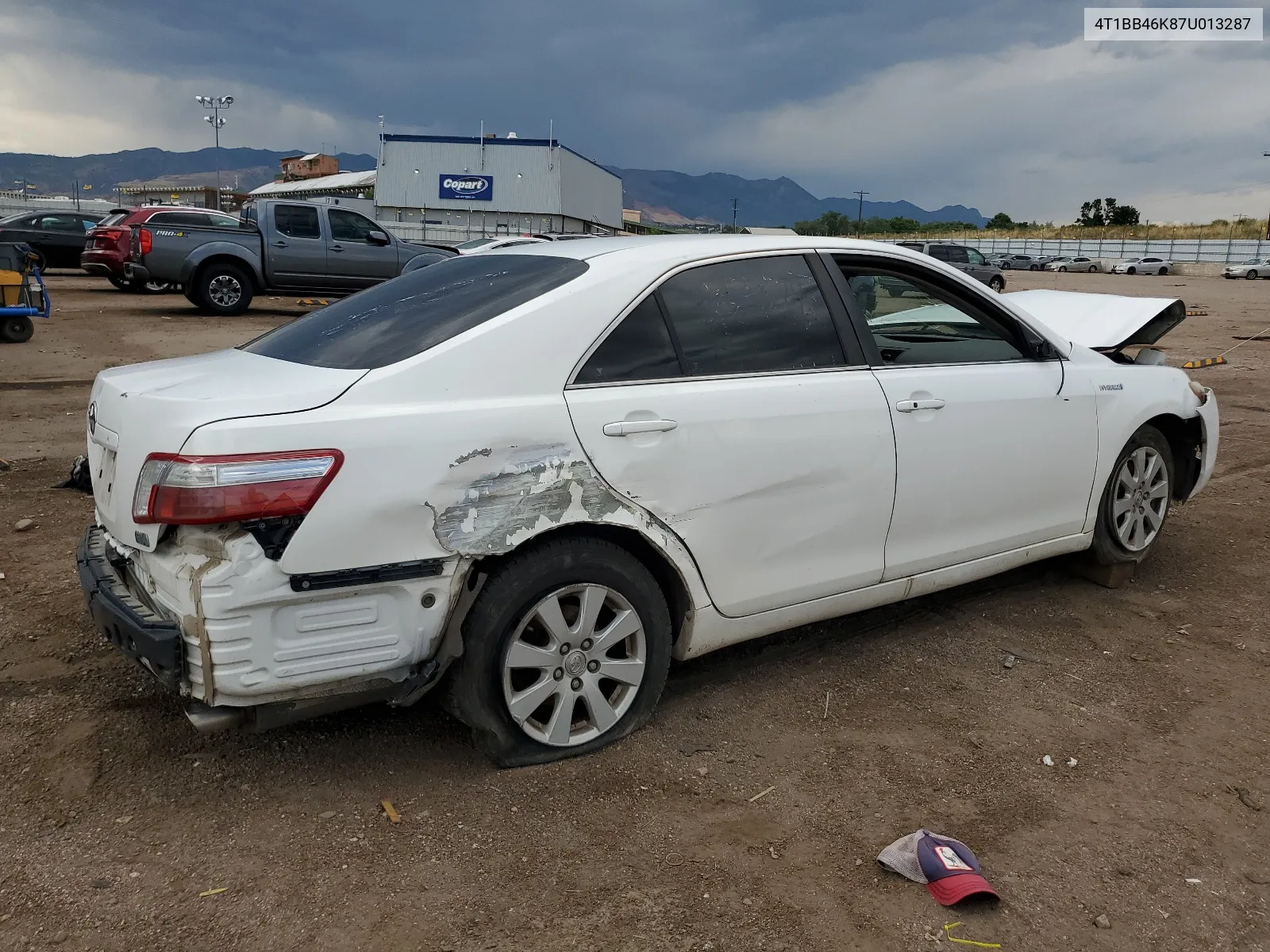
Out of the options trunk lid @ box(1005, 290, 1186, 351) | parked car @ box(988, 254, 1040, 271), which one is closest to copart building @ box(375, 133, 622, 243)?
parked car @ box(988, 254, 1040, 271)

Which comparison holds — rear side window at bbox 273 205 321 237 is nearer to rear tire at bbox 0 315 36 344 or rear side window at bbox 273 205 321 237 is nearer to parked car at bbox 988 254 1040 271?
rear tire at bbox 0 315 36 344

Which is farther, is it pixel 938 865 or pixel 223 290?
pixel 223 290

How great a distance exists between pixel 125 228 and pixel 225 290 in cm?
248

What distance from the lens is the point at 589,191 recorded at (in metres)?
69.7

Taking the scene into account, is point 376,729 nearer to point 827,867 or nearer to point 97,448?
point 97,448

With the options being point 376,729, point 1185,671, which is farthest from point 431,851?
point 1185,671

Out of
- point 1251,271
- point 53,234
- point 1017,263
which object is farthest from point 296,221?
point 1017,263

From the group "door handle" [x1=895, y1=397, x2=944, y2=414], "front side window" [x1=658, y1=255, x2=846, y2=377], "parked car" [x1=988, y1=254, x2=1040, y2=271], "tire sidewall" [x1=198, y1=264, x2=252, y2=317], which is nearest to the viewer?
"front side window" [x1=658, y1=255, x2=846, y2=377]

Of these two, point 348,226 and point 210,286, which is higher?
point 348,226

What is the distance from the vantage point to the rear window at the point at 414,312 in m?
2.95

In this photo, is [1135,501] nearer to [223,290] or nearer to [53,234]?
[223,290]

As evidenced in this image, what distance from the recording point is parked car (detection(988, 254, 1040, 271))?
54.5m

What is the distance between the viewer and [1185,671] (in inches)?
153

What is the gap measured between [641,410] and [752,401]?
43cm
